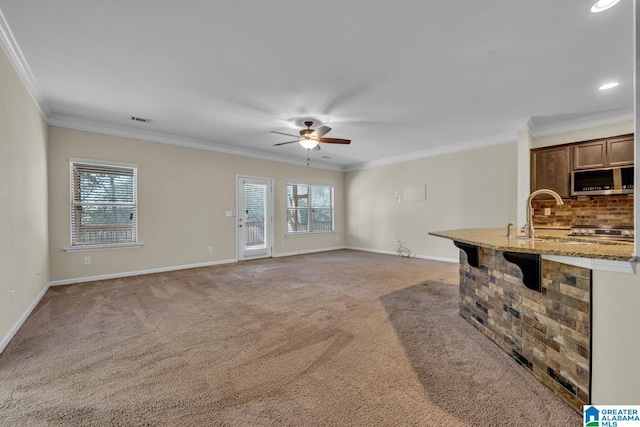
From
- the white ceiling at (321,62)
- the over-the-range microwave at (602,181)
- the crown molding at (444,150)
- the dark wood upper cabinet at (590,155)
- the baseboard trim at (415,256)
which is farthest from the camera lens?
the baseboard trim at (415,256)

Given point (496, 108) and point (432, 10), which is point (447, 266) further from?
point (432, 10)

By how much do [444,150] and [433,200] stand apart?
113cm

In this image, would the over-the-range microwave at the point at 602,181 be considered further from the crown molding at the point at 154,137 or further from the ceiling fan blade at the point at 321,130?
the crown molding at the point at 154,137

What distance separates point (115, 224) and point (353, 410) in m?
4.91

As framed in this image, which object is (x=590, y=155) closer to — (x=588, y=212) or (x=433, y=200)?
(x=588, y=212)

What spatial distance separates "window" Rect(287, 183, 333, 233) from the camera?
24.7ft

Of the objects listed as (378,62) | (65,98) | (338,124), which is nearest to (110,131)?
(65,98)

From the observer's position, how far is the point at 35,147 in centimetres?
351

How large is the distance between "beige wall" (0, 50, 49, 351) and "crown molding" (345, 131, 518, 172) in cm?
660

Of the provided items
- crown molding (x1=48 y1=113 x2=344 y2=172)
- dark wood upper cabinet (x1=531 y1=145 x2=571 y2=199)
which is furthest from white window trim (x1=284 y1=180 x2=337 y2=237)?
dark wood upper cabinet (x1=531 y1=145 x2=571 y2=199)

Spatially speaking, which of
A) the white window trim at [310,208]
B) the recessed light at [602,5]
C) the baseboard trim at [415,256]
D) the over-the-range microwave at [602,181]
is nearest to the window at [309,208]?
the white window trim at [310,208]

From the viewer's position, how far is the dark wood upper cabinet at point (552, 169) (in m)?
4.46

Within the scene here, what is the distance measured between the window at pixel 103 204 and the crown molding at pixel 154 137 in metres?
0.55

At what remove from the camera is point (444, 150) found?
6.23 meters
